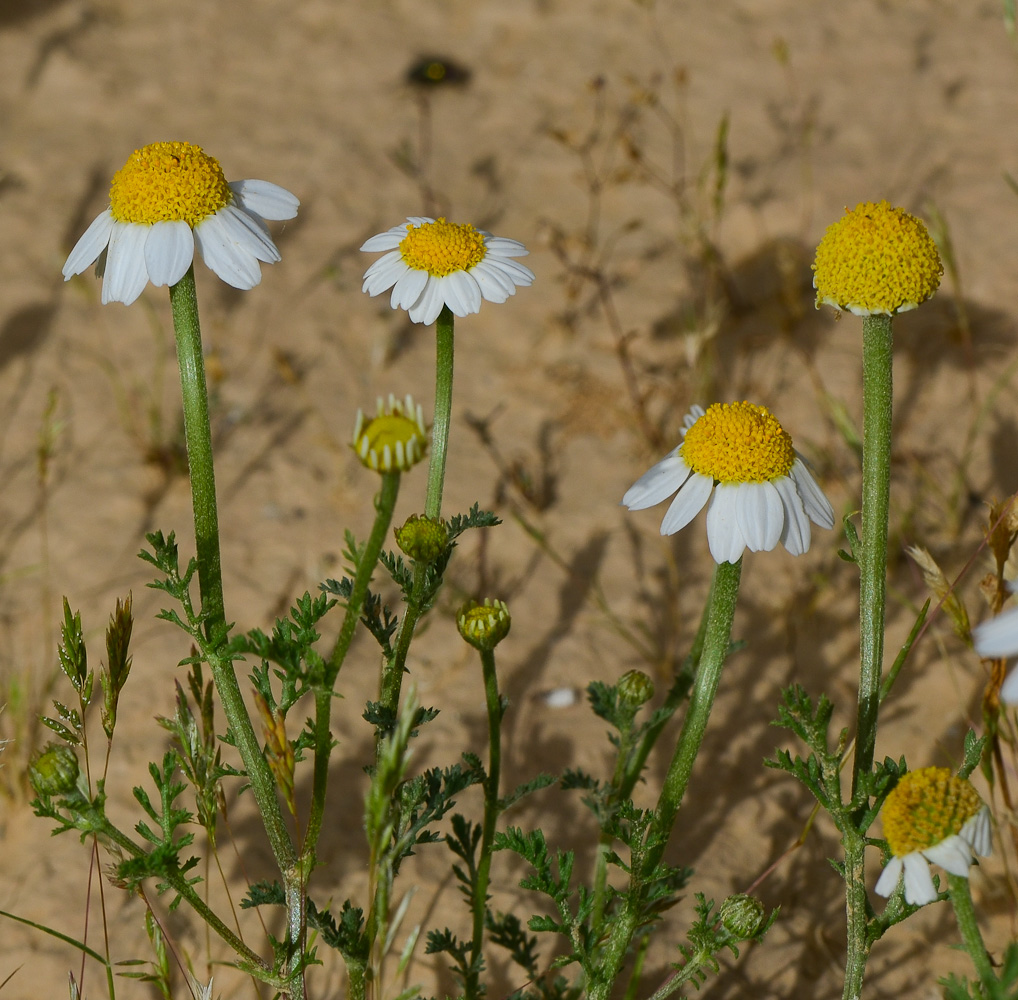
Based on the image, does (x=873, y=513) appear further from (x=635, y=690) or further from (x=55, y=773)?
(x=55, y=773)

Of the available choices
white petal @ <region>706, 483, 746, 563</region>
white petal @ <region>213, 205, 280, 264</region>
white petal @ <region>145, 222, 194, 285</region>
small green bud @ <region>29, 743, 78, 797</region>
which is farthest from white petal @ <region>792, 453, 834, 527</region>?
small green bud @ <region>29, 743, 78, 797</region>

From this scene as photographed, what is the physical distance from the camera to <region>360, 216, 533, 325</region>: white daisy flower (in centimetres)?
166

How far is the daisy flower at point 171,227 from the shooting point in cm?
149

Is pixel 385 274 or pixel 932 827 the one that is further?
pixel 385 274

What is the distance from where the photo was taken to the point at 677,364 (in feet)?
11.0

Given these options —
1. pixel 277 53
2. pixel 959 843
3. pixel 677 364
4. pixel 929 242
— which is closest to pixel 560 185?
pixel 677 364

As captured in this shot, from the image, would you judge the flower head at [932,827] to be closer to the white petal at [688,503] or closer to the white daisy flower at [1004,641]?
the white daisy flower at [1004,641]

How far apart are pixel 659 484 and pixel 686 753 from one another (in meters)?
0.43

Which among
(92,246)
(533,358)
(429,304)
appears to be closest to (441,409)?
(429,304)

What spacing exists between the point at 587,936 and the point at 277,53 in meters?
3.86

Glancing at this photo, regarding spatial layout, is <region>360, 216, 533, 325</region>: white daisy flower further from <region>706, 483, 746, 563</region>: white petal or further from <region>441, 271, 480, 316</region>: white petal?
<region>706, 483, 746, 563</region>: white petal

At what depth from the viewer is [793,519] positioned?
1.54 m

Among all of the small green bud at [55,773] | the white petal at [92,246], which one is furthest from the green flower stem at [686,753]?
the white petal at [92,246]

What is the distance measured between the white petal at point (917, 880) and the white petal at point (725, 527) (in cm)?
46
